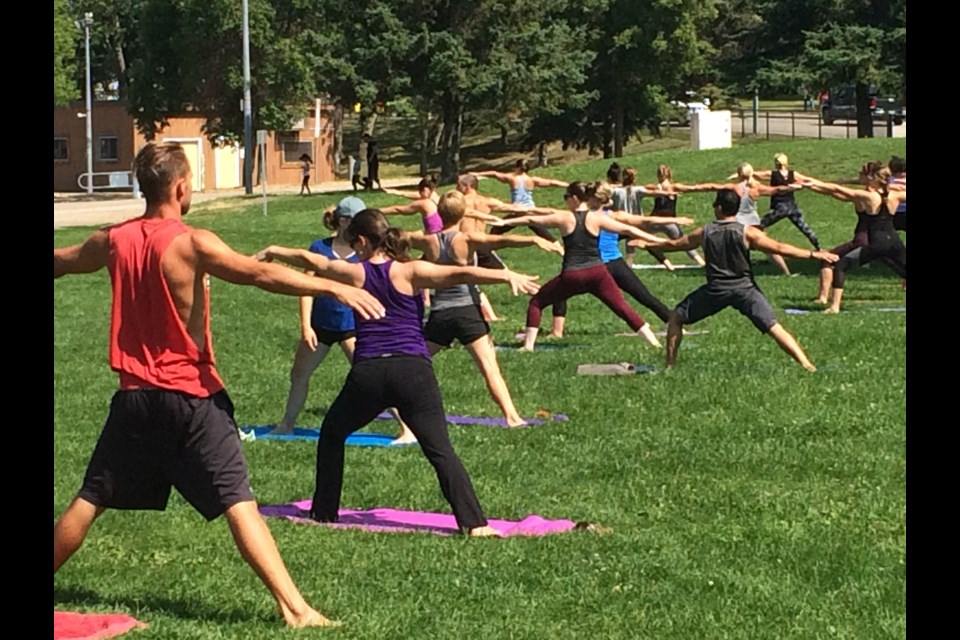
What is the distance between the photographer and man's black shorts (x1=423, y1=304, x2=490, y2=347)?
12953 millimetres

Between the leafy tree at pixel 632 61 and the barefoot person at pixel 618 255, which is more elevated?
the leafy tree at pixel 632 61

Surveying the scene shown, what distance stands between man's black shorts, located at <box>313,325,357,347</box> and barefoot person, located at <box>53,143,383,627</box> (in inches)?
212

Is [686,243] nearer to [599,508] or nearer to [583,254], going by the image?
[583,254]

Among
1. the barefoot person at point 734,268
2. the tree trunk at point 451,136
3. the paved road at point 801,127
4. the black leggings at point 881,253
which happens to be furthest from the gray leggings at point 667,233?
the paved road at point 801,127

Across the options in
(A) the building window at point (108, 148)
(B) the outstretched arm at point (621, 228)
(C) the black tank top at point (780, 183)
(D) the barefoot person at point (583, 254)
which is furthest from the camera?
(A) the building window at point (108, 148)

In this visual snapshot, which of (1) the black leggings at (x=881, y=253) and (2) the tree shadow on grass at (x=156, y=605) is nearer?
(2) the tree shadow on grass at (x=156, y=605)

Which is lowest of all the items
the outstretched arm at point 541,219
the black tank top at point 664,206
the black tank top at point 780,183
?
the outstretched arm at point 541,219

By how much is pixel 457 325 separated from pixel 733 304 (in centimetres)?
335

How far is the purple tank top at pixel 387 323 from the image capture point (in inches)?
360

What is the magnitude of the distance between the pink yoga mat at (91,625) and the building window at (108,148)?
259ft

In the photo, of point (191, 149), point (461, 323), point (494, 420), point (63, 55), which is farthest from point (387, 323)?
point (191, 149)

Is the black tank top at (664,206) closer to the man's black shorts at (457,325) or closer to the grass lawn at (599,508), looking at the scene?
the grass lawn at (599,508)
